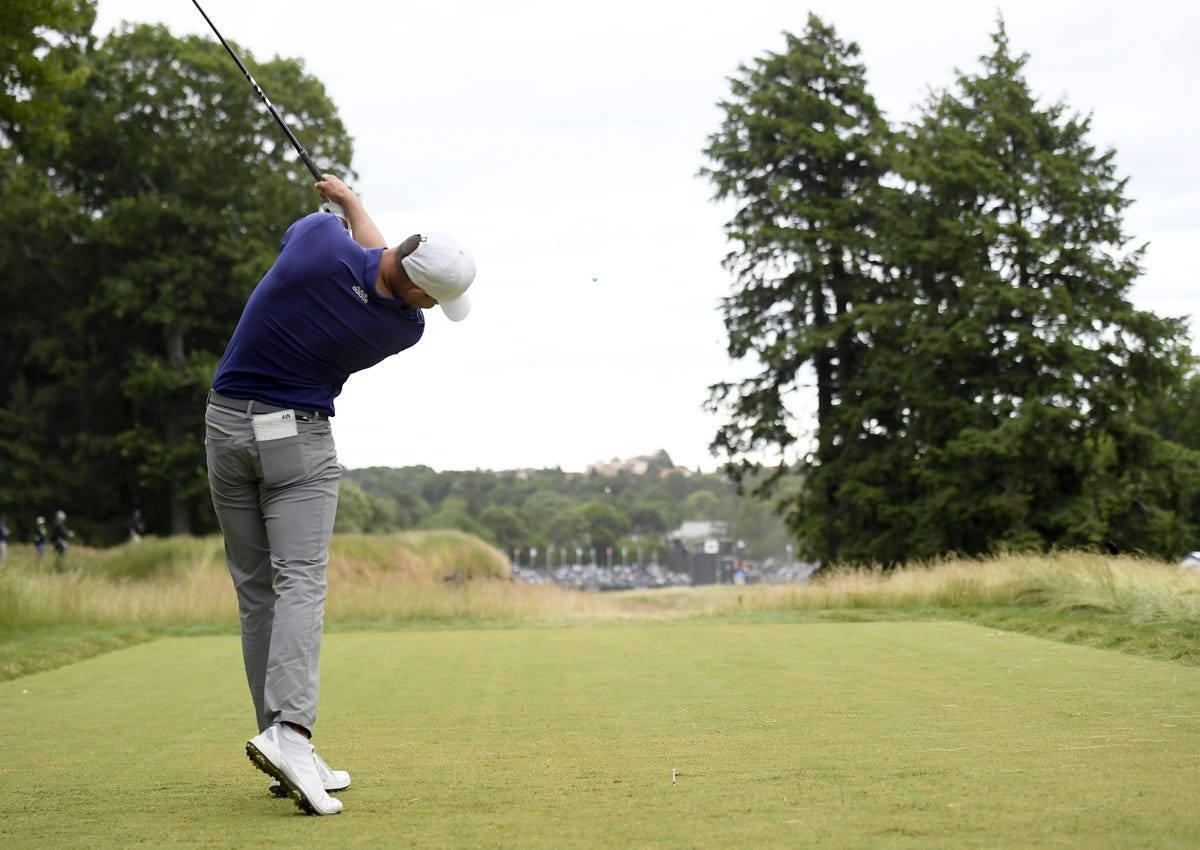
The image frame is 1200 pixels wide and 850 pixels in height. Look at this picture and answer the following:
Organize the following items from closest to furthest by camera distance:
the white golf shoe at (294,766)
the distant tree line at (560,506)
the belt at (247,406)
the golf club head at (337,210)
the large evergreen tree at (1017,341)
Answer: the white golf shoe at (294,766) → the belt at (247,406) → the golf club head at (337,210) → the large evergreen tree at (1017,341) → the distant tree line at (560,506)

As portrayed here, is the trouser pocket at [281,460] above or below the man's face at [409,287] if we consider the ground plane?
below

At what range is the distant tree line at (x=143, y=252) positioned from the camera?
1673 inches

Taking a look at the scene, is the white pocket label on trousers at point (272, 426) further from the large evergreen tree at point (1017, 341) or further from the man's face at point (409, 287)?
the large evergreen tree at point (1017, 341)

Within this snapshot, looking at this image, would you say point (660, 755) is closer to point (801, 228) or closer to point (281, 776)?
point (281, 776)

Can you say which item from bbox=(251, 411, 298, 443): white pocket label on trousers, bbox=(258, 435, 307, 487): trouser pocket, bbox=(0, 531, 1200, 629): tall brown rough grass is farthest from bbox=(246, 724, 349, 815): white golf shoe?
bbox=(0, 531, 1200, 629): tall brown rough grass

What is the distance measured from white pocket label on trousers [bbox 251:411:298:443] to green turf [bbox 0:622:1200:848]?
1.16 m

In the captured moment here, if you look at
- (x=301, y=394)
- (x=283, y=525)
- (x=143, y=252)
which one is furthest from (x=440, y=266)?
(x=143, y=252)

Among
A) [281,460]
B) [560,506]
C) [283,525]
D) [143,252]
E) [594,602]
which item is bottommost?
[594,602]

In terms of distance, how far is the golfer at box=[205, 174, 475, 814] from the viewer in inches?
178

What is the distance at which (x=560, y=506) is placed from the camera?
13362 cm

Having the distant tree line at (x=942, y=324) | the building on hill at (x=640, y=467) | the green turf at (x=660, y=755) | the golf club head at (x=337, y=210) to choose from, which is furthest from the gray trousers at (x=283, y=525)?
the building on hill at (x=640, y=467)

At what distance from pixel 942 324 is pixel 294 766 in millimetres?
33616

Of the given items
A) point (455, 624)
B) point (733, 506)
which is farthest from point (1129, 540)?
point (733, 506)

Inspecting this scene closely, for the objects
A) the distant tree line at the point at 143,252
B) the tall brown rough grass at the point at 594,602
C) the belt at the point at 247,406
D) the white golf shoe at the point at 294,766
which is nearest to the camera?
the white golf shoe at the point at 294,766
